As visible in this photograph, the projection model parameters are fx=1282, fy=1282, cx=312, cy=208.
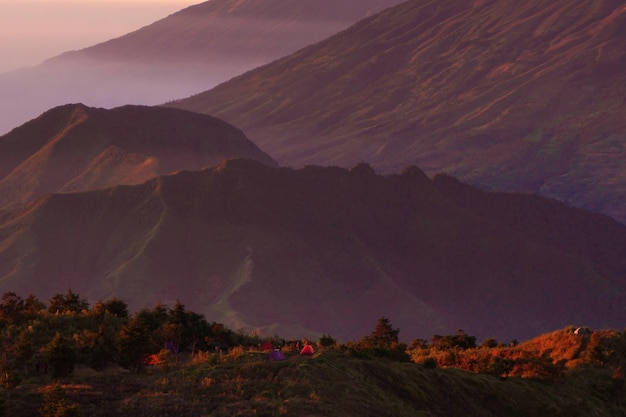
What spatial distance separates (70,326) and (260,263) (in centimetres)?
10402

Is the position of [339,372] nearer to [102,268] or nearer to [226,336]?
[226,336]

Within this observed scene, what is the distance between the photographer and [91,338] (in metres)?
42.9

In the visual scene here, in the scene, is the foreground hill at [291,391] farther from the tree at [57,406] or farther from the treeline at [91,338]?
the treeline at [91,338]

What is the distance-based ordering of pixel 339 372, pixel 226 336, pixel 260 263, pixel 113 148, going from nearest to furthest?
pixel 339 372, pixel 226 336, pixel 260 263, pixel 113 148

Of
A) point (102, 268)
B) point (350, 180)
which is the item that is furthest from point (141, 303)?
point (350, 180)

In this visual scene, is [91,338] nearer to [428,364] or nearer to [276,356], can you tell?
[276,356]

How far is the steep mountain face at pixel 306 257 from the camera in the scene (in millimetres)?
145750

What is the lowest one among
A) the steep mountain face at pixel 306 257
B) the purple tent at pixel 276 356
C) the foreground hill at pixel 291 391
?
the foreground hill at pixel 291 391

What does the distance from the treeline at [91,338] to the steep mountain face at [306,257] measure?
71.8m

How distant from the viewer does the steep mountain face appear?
146 metres

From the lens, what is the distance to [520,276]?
17375 cm

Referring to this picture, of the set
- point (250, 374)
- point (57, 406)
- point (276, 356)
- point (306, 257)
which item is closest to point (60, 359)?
point (250, 374)

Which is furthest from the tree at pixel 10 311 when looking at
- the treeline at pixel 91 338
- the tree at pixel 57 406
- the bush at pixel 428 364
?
the bush at pixel 428 364

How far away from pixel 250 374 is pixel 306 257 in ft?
393
